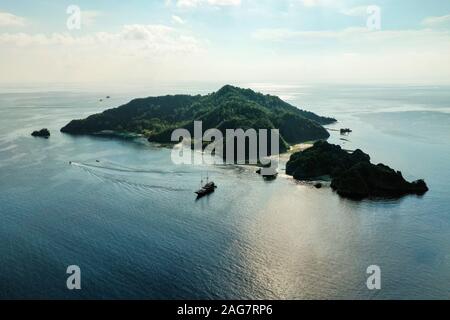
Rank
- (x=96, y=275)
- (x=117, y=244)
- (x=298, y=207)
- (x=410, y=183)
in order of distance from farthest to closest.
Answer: (x=410, y=183) < (x=298, y=207) < (x=117, y=244) < (x=96, y=275)

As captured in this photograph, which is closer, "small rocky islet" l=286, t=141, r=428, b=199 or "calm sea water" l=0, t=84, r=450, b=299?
"calm sea water" l=0, t=84, r=450, b=299

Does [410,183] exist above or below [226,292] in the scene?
above
